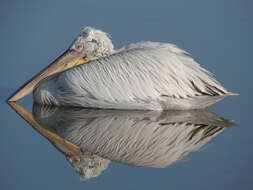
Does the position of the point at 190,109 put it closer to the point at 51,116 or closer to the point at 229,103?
the point at 229,103

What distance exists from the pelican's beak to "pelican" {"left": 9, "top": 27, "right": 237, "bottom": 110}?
0.23m

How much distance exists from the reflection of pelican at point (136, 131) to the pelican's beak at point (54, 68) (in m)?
0.42

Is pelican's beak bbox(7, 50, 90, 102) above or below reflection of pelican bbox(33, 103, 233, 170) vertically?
above

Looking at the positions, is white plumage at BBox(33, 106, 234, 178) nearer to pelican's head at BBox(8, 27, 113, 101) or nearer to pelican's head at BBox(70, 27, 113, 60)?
pelican's head at BBox(8, 27, 113, 101)

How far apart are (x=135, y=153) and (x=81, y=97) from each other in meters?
1.96

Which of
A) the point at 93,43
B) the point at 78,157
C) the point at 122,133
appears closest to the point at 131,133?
the point at 122,133

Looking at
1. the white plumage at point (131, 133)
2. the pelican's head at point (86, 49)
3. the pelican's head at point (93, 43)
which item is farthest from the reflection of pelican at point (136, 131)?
the pelican's head at point (93, 43)

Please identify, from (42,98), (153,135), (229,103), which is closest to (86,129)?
(153,135)

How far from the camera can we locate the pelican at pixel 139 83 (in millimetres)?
8289

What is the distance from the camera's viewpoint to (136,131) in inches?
294

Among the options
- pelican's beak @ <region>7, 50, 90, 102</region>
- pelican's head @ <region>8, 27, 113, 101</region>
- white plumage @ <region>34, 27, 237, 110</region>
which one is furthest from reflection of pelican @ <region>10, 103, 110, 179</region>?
pelican's head @ <region>8, 27, 113, 101</region>

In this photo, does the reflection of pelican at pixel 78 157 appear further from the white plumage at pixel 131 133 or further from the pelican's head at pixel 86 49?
the pelican's head at pixel 86 49

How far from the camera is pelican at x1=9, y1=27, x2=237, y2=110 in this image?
8289 millimetres

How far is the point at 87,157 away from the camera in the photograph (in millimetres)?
6668
